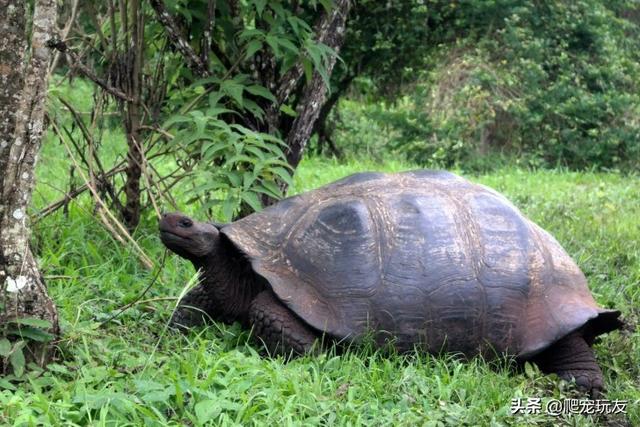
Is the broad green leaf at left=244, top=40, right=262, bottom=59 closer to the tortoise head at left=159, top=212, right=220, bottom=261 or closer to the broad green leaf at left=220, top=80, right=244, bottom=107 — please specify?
the broad green leaf at left=220, top=80, right=244, bottom=107

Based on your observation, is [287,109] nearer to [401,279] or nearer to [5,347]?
[401,279]

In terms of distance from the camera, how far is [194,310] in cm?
400

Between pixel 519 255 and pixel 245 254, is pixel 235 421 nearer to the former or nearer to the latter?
pixel 245 254

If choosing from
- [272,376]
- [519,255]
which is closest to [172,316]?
[272,376]

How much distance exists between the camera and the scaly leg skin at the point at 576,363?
12.0ft

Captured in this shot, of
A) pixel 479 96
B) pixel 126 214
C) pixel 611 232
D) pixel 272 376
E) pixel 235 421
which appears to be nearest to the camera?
pixel 235 421

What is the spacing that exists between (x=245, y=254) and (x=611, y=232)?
299cm

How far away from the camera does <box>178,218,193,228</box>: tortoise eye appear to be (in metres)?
3.77

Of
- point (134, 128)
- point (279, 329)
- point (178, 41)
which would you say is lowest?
point (279, 329)

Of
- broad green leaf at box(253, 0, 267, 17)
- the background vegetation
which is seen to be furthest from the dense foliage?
broad green leaf at box(253, 0, 267, 17)

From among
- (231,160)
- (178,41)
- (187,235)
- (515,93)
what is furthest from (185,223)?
(515,93)

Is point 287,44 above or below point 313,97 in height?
above

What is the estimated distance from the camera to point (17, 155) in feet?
9.72

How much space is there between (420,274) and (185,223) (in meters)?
1.02
